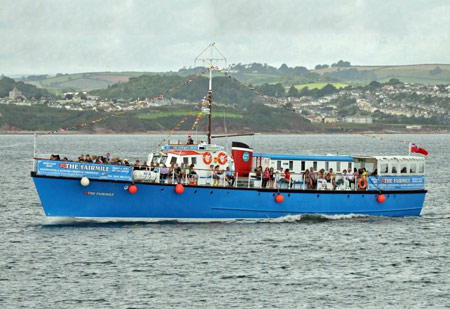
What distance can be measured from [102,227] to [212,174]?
272 inches

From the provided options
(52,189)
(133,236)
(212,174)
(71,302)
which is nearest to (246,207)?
(212,174)

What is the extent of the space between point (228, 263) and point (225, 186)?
8.09 m

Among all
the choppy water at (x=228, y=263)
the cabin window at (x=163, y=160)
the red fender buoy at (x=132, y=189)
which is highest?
the cabin window at (x=163, y=160)

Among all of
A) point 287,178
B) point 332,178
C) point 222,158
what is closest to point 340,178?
point 332,178

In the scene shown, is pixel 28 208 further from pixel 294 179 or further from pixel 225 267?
pixel 225 267

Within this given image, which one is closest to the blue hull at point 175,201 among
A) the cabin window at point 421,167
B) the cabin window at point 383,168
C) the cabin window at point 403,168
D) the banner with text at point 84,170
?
the banner with text at point 84,170

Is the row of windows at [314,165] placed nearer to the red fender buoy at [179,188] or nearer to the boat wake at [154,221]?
the boat wake at [154,221]

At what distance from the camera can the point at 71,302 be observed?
108 ft

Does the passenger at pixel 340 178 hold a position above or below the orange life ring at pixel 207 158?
below

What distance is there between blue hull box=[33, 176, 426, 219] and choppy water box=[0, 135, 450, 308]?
0.69 m

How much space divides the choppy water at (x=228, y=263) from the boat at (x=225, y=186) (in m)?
0.83

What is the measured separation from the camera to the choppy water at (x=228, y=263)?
111 ft

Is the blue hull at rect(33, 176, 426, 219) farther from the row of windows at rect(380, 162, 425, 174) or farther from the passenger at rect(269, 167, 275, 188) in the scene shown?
the row of windows at rect(380, 162, 425, 174)

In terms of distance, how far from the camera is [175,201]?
4691 centimetres
